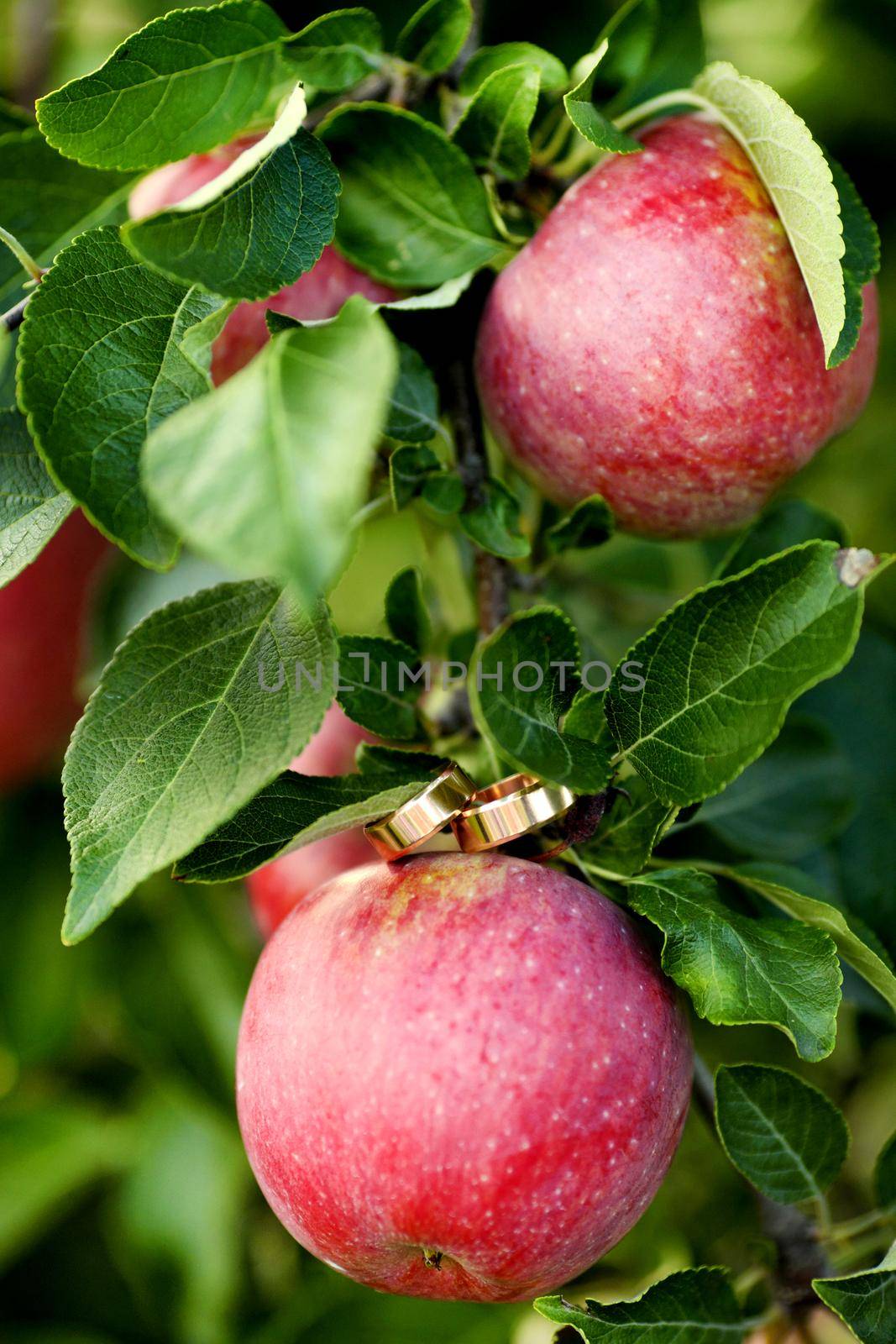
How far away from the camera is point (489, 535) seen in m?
0.68

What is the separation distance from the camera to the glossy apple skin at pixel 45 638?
3.29 ft

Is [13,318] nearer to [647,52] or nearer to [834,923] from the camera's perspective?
[647,52]

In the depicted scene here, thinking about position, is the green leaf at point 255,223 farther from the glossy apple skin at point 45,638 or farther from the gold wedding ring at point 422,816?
the glossy apple skin at point 45,638

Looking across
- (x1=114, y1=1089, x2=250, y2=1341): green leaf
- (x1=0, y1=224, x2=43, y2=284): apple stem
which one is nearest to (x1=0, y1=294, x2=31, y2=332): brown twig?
(x1=0, y1=224, x2=43, y2=284): apple stem

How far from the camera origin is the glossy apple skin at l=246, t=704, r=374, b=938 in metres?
0.82

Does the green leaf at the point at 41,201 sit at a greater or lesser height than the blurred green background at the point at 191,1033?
greater

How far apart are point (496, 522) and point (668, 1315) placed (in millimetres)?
440

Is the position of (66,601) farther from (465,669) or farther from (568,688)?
(568,688)

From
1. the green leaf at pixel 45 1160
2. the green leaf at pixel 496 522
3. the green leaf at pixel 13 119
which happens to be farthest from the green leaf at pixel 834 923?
the green leaf at pixel 45 1160

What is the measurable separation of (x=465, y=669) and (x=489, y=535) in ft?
0.35

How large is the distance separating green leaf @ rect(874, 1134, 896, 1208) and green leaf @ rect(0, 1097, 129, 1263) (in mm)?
783

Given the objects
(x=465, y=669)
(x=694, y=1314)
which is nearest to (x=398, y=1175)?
(x=694, y=1314)

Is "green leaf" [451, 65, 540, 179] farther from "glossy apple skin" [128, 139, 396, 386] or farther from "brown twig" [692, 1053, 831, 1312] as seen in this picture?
"brown twig" [692, 1053, 831, 1312]

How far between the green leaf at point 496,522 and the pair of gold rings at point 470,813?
144 millimetres
